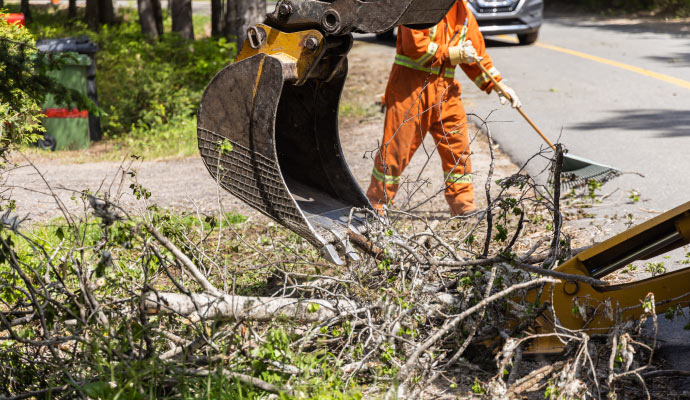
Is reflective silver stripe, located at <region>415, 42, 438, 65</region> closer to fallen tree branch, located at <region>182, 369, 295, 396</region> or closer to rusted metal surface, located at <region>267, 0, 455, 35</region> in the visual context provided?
rusted metal surface, located at <region>267, 0, 455, 35</region>

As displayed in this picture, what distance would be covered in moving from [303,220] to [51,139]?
6.68 meters

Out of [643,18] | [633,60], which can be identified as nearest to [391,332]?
[633,60]

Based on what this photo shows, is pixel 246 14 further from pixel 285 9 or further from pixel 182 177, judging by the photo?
pixel 285 9

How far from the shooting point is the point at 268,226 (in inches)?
231

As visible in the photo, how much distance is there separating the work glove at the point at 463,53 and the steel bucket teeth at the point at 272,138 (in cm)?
145

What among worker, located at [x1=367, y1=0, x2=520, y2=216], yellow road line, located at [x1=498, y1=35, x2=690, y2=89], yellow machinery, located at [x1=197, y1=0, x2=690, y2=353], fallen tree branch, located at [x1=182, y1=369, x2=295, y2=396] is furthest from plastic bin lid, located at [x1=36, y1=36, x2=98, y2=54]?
yellow road line, located at [x1=498, y1=35, x2=690, y2=89]

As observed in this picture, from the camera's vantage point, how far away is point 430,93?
18.5ft

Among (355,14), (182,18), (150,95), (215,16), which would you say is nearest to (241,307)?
(355,14)

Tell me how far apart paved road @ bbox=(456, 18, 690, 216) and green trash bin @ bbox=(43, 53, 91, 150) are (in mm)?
4830

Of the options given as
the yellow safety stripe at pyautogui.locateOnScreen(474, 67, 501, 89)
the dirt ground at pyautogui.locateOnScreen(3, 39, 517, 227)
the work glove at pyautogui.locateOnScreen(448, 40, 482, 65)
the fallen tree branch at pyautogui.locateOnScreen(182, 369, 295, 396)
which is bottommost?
the dirt ground at pyautogui.locateOnScreen(3, 39, 517, 227)

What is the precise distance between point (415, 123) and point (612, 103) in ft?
17.5

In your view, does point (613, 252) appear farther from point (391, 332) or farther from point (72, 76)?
point (72, 76)

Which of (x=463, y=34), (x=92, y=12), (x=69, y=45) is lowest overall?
(x=92, y=12)

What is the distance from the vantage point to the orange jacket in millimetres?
5434
